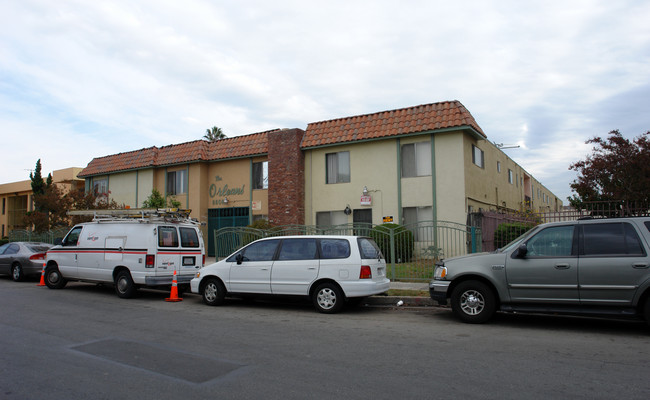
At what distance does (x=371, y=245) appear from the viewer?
1008cm

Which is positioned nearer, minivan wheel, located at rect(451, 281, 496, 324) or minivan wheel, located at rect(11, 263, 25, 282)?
minivan wheel, located at rect(451, 281, 496, 324)

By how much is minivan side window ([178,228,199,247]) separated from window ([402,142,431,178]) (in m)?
9.55

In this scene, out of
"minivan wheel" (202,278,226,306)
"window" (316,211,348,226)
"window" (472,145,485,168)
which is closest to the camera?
"minivan wheel" (202,278,226,306)

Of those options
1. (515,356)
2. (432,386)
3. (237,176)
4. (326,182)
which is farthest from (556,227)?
(237,176)

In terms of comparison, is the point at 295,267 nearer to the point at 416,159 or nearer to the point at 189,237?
the point at 189,237

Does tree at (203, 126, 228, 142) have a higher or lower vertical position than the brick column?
higher

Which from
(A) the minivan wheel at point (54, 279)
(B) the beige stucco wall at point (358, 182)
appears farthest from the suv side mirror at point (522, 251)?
(A) the minivan wheel at point (54, 279)

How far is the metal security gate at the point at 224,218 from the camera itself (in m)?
23.8

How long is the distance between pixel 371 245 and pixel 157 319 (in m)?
4.54

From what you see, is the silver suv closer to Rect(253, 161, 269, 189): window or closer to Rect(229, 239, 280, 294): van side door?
Rect(229, 239, 280, 294): van side door

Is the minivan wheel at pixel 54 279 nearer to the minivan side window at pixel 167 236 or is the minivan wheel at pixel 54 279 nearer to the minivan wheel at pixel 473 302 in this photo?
the minivan side window at pixel 167 236

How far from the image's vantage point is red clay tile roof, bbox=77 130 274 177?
77.0 feet

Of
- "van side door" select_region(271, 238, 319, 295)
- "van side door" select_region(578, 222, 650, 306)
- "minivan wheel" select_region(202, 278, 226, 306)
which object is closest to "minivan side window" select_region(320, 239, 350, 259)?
"van side door" select_region(271, 238, 319, 295)

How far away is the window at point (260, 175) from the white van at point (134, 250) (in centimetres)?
1035
